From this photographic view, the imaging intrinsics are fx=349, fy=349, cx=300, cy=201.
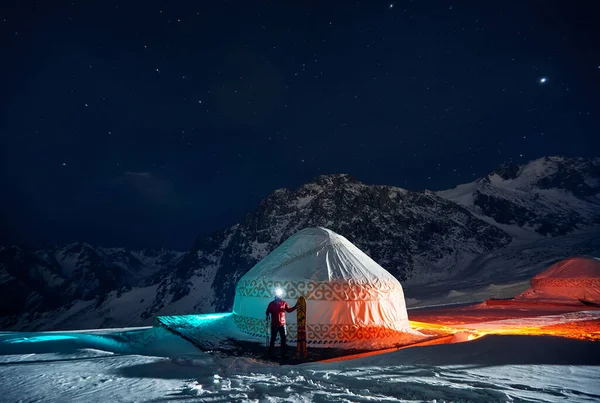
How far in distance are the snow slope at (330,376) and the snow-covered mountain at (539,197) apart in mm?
94549

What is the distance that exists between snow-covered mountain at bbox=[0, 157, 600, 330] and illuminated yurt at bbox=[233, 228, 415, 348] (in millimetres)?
36115

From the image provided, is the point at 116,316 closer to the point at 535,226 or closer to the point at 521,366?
the point at 535,226

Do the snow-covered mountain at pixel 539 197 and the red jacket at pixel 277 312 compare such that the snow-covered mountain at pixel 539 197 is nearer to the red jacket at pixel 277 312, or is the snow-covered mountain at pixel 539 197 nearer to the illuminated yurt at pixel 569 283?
the illuminated yurt at pixel 569 283

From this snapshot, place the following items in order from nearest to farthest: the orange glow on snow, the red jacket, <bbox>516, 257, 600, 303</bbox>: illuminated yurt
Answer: the red jacket → the orange glow on snow → <bbox>516, 257, 600, 303</bbox>: illuminated yurt

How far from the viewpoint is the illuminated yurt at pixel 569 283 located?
612 inches

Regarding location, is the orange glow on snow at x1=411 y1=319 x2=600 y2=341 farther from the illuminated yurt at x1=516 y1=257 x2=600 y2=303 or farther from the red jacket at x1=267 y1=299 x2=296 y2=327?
the illuminated yurt at x1=516 y1=257 x2=600 y2=303

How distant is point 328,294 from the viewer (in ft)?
27.0

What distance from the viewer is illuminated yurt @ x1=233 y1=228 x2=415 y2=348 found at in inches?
317

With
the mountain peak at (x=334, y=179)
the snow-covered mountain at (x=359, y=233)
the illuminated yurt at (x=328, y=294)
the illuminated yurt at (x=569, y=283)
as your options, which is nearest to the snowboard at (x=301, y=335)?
the illuminated yurt at (x=328, y=294)

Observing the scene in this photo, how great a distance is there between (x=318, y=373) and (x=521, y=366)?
3002 millimetres

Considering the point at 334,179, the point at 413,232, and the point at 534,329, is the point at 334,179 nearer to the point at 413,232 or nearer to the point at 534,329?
the point at 413,232

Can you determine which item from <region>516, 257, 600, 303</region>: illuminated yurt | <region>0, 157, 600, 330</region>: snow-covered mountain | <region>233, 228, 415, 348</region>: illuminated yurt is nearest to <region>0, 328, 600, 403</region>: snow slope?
<region>233, 228, 415, 348</region>: illuminated yurt

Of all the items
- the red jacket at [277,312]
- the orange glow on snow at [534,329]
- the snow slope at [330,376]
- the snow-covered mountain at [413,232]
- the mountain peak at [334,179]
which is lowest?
the orange glow on snow at [534,329]

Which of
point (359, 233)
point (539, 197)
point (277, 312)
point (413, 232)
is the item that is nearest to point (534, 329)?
point (277, 312)
